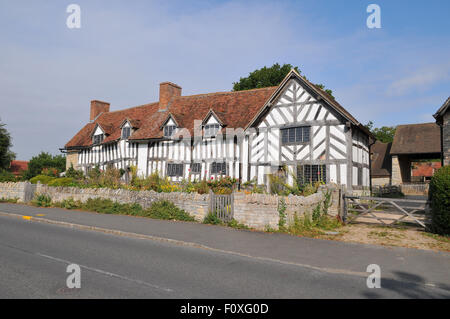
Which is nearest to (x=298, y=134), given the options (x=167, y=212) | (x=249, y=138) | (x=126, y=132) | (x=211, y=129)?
(x=249, y=138)

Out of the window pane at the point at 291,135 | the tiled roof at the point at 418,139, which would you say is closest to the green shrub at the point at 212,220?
the window pane at the point at 291,135

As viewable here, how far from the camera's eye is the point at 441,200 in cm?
928

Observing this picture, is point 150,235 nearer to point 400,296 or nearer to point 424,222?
point 400,296

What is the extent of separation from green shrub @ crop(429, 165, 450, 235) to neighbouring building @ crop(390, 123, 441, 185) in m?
27.0

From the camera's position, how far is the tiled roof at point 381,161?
1516 inches

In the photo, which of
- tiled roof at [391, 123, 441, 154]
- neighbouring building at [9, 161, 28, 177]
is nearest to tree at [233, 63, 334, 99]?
tiled roof at [391, 123, 441, 154]

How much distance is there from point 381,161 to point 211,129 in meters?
27.3

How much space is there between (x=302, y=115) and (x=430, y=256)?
12599 mm

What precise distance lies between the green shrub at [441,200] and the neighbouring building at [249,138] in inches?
313

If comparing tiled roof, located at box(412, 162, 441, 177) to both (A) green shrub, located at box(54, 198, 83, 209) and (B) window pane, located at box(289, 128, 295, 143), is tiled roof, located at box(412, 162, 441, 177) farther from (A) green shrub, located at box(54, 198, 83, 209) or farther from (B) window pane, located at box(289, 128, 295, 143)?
(A) green shrub, located at box(54, 198, 83, 209)

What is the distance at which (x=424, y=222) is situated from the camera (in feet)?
33.3

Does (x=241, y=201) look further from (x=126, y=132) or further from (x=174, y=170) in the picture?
(x=126, y=132)

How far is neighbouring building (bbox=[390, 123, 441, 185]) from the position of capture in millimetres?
33656

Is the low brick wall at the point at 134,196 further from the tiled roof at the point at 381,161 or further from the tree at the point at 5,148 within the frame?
the tiled roof at the point at 381,161
